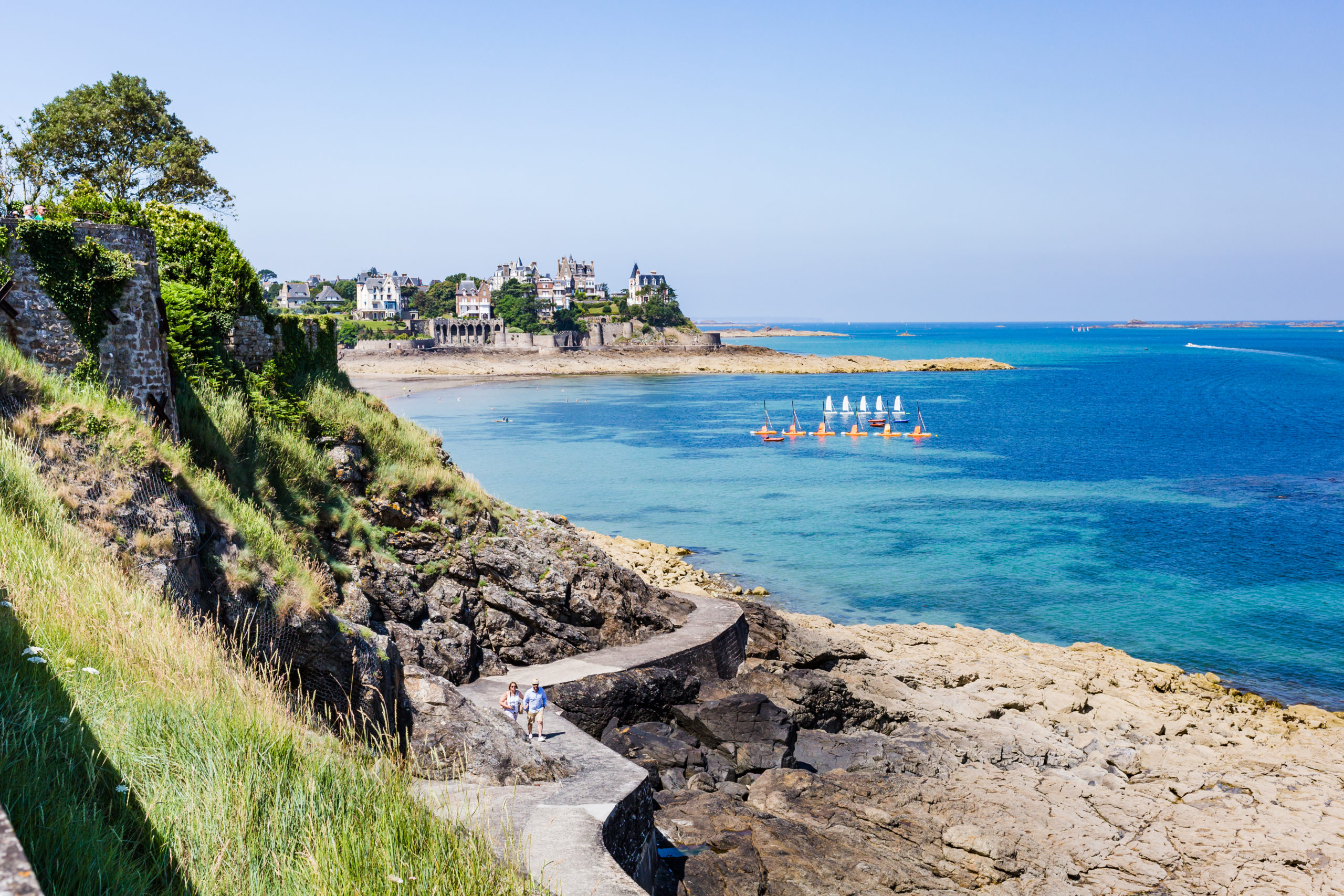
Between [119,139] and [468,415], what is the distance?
2097 inches

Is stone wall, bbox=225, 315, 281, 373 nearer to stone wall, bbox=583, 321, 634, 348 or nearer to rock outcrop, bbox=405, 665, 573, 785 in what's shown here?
rock outcrop, bbox=405, 665, 573, 785

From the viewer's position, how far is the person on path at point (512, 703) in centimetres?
1203

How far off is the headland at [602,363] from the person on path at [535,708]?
10780 centimetres

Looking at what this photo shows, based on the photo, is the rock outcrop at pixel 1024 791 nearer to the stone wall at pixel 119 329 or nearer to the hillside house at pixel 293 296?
the stone wall at pixel 119 329

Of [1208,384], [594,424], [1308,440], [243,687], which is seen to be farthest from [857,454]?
[1208,384]

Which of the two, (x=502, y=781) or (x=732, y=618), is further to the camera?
(x=732, y=618)

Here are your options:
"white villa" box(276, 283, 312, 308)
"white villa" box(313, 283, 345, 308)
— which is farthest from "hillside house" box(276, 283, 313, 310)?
"white villa" box(313, 283, 345, 308)

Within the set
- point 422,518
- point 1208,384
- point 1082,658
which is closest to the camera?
point 422,518

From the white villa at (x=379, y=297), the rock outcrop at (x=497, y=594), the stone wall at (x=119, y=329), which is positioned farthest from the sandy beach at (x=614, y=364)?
the stone wall at (x=119, y=329)

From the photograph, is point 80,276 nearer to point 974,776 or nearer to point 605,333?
point 974,776

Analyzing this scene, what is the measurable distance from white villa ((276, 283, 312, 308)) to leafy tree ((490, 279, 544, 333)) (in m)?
33.6

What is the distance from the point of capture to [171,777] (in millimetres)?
4855

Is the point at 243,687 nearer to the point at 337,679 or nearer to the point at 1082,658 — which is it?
the point at 337,679

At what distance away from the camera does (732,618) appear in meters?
18.0
